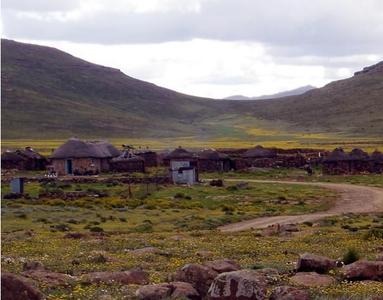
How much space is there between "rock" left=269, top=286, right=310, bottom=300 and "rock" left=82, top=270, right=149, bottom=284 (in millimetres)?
3072

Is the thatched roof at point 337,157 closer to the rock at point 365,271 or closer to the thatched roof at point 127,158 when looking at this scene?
the thatched roof at point 127,158

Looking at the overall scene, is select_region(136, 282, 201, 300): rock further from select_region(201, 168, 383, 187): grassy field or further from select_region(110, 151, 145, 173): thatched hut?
select_region(110, 151, 145, 173): thatched hut

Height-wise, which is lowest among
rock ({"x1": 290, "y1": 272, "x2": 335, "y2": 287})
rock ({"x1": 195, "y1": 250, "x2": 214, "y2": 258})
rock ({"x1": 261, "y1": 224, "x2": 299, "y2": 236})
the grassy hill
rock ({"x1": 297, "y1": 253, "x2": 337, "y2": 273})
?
rock ({"x1": 261, "y1": 224, "x2": 299, "y2": 236})

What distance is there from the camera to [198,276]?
47.9 ft

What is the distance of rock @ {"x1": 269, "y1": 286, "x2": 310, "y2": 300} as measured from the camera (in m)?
13.0

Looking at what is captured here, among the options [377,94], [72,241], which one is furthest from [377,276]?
[377,94]

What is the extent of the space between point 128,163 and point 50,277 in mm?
57133

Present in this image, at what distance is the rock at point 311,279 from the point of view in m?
15.0

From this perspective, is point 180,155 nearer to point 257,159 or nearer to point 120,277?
point 257,159

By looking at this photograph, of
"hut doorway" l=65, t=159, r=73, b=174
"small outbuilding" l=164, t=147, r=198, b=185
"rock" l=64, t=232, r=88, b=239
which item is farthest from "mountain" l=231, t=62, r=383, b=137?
"rock" l=64, t=232, r=88, b=239

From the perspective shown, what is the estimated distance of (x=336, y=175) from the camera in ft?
235

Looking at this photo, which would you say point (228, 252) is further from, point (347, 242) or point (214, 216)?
point (214, 216)

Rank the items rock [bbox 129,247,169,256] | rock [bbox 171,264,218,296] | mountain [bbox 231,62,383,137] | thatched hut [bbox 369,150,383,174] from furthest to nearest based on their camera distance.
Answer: mountain [bbox 231,62,383,137], thatched hut [bbox 369,150,383,174], rock [bbox 129,247,169,256], rock [bbox 171,264,218,296]

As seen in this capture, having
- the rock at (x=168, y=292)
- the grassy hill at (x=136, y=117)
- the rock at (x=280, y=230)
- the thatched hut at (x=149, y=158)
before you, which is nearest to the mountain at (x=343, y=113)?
the grassy hill at (x=136, y=117)
